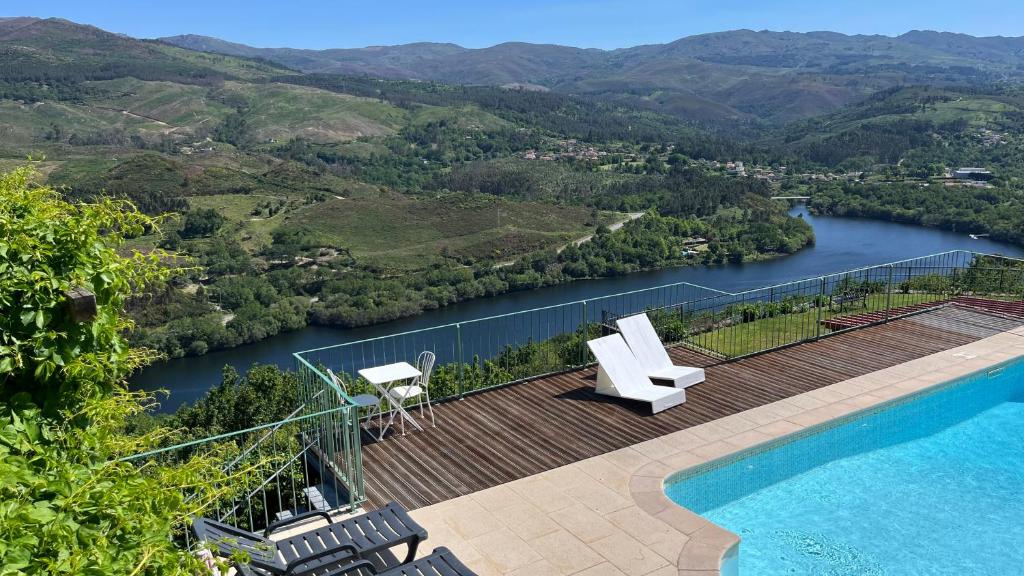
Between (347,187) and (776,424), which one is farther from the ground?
(776,424)

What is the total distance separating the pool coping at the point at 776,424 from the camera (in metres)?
5.07

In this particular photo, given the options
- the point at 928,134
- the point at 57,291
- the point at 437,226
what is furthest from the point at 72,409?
the point at 928,134

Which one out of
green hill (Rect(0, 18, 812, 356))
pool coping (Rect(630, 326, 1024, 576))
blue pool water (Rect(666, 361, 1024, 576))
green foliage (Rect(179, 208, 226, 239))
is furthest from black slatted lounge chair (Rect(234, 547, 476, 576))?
green foliage (Rect(179, 208, 226, 239))

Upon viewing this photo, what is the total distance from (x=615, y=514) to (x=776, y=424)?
231 centimetres

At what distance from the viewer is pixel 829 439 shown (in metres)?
7.10

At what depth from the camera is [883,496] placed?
641cm

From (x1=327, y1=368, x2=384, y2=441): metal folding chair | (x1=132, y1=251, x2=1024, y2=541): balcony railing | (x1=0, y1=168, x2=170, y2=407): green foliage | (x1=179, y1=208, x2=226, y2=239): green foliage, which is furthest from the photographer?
(x1=179, y1=208, x2=226, y2=239): green foliage

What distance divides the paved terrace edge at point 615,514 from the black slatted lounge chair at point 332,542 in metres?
0.77

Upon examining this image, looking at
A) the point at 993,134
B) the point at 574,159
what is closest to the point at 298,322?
the point at 574,159

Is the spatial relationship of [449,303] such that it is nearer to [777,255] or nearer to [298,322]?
[298,322]

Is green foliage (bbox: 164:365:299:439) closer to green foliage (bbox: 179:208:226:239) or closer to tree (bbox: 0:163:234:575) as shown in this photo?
tree (bbox: 0:163:234:575)

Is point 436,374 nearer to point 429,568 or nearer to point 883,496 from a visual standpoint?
point 883,496

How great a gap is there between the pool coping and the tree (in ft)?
11.2

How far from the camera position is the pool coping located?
507 centimetres
